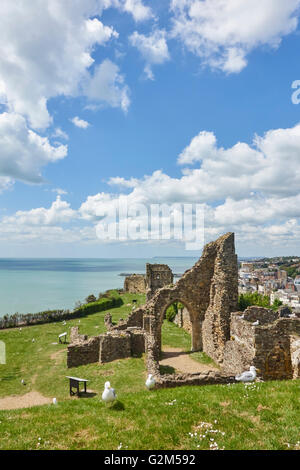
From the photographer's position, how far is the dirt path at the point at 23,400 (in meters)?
13.4

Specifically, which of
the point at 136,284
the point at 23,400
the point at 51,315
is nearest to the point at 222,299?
the point at 23,400

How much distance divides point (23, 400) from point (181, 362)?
9.64 m

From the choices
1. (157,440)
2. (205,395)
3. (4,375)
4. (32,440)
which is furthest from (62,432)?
(4,375)

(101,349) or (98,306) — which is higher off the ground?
(101,349)

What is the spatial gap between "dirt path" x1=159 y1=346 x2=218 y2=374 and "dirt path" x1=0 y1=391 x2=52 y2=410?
24.5 ft

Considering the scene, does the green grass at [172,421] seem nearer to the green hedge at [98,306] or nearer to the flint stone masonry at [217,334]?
the flint stone masonry at [217,334]

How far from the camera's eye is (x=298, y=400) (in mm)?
→ 7355

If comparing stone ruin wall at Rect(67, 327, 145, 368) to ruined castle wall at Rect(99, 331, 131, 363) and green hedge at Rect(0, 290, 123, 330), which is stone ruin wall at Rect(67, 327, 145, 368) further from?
green hedge at Rect(0, 290, 123, 330)

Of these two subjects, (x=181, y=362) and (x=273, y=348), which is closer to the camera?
(x=273, y=348)

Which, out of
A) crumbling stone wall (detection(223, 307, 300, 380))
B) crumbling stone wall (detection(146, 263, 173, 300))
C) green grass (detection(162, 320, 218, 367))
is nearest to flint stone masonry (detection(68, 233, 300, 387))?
crumbling stone wall (detection(223, 307, 300, 380))

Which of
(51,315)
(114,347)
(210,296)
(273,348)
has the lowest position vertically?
(51,315)

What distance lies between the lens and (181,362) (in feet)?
59.6

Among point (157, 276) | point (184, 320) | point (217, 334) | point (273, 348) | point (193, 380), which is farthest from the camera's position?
point (157, 276)

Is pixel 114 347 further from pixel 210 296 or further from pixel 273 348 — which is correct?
pixel 273 348
